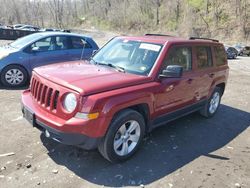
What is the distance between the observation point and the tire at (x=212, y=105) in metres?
6.70

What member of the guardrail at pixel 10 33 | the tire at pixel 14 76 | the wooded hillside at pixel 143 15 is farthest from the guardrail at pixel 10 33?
the wooded hillside at pixel 143 15

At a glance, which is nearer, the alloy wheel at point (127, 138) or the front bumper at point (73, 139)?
the front bumper at point (73, 139)

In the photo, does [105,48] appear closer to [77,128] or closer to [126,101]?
[126,101]

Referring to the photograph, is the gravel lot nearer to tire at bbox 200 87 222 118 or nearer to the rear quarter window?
tire at bbox 200 87 222 118

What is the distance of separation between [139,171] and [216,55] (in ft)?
11.5

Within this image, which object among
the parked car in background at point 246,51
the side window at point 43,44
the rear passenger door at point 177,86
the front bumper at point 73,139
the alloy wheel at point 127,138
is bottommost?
the parked car in background at point 246,51

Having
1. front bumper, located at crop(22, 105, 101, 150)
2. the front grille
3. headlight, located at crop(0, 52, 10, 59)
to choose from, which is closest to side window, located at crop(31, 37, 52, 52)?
headlight, located at crop(0, 52, 10, 59)

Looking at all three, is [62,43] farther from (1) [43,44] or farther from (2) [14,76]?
(2) [14,76]

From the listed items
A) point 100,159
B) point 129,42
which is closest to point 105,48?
point 129,42

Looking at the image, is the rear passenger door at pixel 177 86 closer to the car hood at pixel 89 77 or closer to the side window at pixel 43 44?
the car hood at pixel 89 77

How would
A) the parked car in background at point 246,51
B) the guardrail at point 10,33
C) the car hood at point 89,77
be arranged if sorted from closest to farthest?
1. the car hood at point 89,77
2. the guardrail at point 10,33
3. the parked car in background at point 246,51

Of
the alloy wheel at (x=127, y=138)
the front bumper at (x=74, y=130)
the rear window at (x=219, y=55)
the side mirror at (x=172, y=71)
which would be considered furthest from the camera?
the rear window at (x=219, y=55)

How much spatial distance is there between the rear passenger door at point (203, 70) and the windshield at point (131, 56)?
1150 millimetres

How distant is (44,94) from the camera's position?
436 cm
